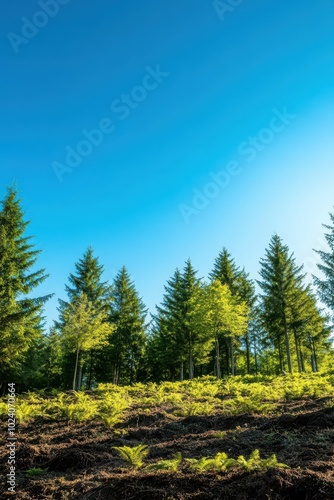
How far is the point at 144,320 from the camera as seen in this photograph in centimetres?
3556

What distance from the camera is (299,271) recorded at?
1152 inches

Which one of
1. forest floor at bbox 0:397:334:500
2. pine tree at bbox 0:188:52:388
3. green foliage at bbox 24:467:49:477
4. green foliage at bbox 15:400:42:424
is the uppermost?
pine tree at bbox 0:188:52:388

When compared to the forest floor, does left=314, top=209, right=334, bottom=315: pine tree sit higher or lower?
higher

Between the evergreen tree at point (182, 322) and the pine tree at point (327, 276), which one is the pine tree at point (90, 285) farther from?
the pine tree at point (327, 276)

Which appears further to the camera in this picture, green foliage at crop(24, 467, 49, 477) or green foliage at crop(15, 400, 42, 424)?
green foliage at crop(15, 400, 42, 424)

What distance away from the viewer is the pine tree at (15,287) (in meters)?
18.5

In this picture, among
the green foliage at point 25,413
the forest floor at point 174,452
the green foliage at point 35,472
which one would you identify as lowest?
the green foliage at point 35,472

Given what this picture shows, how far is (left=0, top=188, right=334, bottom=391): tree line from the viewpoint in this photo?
Result: 20.1 metres

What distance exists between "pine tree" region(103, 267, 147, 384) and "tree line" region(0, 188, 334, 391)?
0.11 metres

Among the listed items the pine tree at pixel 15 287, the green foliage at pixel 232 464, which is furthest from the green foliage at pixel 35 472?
the pine tree at pixel 15 287

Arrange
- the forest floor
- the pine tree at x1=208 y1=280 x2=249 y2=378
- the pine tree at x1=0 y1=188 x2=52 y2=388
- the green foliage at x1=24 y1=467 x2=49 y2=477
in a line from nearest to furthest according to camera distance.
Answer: the forest floor, the green foliage at x1=24 y1=467 x2=49 y2=477, the pine tree at x1=0 y1=188 x2=52 y2=388, the pine tree at x1=208 y1=280 x2=249 y2=378

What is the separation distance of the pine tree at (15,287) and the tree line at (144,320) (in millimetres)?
58

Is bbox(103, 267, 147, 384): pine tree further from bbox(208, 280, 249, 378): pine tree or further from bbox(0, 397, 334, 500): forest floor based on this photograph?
bbox(0, 397, 334, 500): forest floor

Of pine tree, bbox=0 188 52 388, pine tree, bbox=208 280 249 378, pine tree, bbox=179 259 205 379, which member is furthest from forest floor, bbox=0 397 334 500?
pine tree, bbox=179 259 205 379
